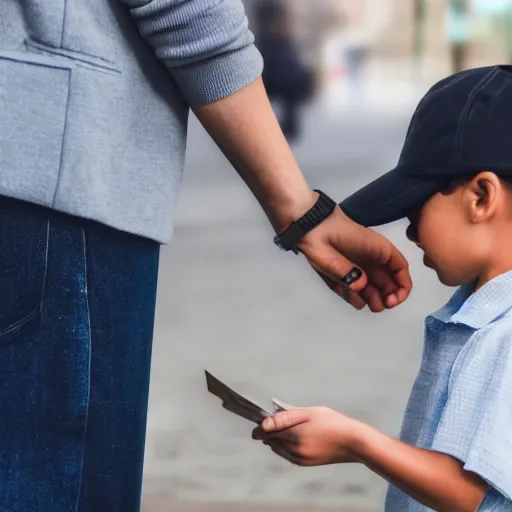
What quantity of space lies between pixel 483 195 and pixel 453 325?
206 mm

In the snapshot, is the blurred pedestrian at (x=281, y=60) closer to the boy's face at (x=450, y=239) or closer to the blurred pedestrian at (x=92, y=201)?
the boy's face at (x=450, y=239)

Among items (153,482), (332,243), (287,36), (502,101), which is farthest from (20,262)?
(287,36)

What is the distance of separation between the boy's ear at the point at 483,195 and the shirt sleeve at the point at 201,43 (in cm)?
37

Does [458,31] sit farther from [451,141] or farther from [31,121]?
[31,121]

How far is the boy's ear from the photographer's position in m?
2.03

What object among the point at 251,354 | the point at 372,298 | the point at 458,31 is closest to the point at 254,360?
the point at 251,354

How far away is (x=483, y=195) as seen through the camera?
6.72 ft

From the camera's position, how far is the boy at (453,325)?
191 centimetres

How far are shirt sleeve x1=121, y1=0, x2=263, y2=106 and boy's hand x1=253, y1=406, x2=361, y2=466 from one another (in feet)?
1.52

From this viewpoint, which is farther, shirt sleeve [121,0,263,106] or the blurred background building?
the blurred background building

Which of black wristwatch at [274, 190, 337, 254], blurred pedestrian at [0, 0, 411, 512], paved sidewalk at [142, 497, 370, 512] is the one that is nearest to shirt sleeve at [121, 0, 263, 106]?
blurred pedestrian at [0, 0, 411, 512]

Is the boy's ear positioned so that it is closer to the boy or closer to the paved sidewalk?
the boy

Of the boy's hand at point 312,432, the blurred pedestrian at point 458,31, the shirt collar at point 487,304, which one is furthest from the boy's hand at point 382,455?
the blurred pedestrian at point 458,31

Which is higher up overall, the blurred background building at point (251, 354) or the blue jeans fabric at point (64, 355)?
the blurred background building at point (251, 354)
